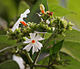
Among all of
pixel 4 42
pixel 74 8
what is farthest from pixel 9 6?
pixel 74 8

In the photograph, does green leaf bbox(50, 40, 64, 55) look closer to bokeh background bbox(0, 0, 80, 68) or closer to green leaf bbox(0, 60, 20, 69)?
bokeh background bbox(0, 0, 80, 68)

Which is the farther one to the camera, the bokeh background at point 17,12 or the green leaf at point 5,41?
the bokeh background at point 17,12

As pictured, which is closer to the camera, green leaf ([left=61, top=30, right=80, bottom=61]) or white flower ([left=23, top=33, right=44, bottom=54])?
white flower ([left=23, top=33, right=44, bottom=54])

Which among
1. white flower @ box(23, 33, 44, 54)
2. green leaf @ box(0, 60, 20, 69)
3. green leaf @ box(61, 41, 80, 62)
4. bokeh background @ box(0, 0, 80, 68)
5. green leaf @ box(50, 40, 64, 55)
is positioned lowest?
green leaf @ box(0, 60, 20, 69)

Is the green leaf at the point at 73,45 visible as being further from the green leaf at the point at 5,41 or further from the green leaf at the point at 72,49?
the green leaf at the point at 5,41

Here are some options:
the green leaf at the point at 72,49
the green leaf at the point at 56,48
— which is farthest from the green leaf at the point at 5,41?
the green leaf at the point at 72,49

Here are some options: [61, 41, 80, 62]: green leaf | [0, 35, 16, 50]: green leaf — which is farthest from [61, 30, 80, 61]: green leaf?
[0, 35, 16, 50]: green leaf

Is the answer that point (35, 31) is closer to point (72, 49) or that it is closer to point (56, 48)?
point (56, 48)

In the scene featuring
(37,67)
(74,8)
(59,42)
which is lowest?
(37,67)

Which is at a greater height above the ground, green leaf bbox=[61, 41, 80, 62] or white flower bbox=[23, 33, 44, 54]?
white flower bbox=[23, 33, 44, 54]

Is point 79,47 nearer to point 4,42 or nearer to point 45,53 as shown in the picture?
point 45,53

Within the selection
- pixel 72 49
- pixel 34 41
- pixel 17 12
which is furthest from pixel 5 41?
pixel 17 12
